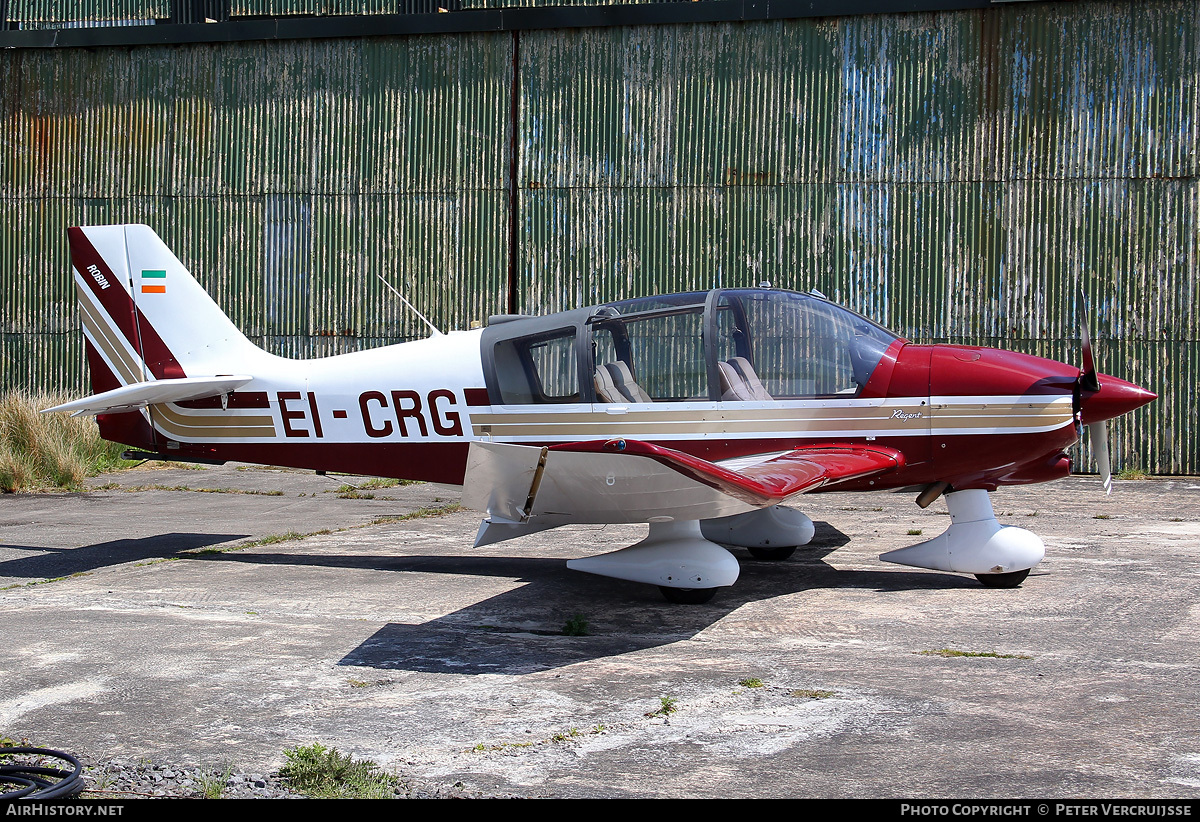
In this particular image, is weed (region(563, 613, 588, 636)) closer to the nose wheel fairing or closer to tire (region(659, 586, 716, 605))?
tire (region(659, 586, 716, 605))

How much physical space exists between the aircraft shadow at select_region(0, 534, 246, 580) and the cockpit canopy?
3357 mm

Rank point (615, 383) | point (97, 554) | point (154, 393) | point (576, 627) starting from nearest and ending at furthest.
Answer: point (576, 627) → point (615, 383) → point (154, 393) → point (97, 554)

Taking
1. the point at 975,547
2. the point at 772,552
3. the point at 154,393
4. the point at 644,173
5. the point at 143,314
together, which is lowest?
the point at 772,552

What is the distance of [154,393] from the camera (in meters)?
8.27

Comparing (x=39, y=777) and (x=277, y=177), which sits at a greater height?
(x=277, y=177)

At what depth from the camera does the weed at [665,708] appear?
14.5ft

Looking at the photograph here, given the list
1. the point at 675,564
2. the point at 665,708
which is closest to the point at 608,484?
the point at 675,564

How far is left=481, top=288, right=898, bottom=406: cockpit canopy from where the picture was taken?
7.44 m

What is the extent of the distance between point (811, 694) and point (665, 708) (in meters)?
0.71

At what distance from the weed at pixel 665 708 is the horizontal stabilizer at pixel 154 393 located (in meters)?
5.25

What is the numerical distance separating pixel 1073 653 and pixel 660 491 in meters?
2.28

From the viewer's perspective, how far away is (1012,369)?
7.22m

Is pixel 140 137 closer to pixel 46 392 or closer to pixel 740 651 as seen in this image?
pixel 46 392

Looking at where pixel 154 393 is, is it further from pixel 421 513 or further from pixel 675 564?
pixel 675 564
